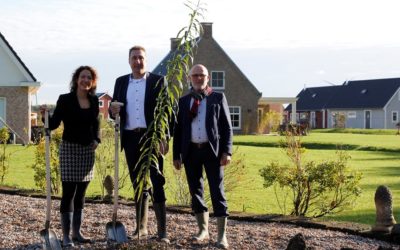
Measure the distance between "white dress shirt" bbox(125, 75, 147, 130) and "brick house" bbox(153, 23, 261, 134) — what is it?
37.6 m

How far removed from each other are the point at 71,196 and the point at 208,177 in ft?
4.24

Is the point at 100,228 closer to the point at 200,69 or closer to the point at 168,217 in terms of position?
the point at 168,217

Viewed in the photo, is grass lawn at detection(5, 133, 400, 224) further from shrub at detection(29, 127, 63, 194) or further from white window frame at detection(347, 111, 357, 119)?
A: white window frame at detection(347, 111, 357, 119)

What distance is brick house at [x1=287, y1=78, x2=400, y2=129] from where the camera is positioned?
2714 inches

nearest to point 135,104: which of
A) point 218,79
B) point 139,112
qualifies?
point 139,112

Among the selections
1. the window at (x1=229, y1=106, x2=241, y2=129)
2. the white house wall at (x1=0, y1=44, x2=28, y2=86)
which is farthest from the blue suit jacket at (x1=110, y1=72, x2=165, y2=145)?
the window at (x1=229, y1=106, x2=241, y2=129)

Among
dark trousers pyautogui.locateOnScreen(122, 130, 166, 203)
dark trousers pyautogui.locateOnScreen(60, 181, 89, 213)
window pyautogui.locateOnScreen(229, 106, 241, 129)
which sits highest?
window pyautogui.locateOnScreen(229, 106, 241, 129)

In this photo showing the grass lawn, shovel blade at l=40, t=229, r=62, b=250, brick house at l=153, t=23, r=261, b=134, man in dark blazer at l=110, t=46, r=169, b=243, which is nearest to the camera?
shovel blade at l=40, t=229, r=62, b=250

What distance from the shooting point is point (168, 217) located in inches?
316

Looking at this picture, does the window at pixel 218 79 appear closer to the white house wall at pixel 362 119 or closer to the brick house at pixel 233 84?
the brick house at pixel 233 84

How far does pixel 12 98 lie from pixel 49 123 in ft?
75.0

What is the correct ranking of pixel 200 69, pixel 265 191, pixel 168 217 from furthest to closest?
pixel 265 191 → pixel 168 217 → pixel 200 69

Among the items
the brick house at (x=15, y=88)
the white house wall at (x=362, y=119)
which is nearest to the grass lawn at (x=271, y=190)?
the brick house at (x=15, y=88)

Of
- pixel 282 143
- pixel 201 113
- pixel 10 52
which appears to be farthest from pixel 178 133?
pixel 10 52
